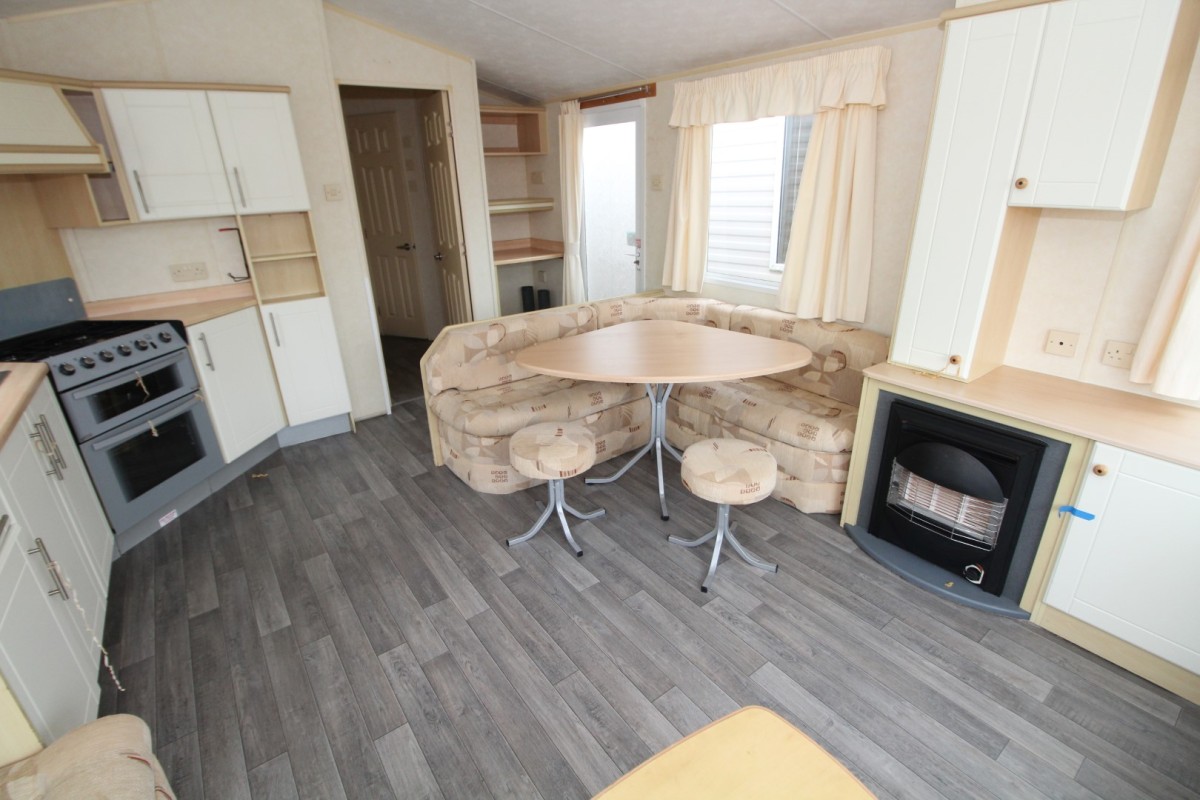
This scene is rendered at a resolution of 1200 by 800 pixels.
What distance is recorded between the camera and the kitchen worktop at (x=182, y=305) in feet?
10.3

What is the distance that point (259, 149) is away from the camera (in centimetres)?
323

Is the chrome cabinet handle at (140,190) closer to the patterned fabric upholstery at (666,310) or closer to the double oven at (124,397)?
the double oven at (124,397)

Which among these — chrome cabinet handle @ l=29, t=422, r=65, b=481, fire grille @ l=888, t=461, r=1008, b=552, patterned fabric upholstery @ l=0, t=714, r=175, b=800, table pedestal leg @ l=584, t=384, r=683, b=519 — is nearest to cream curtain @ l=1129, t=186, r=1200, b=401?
fire grille @ l=888, t=461, r=1008, b=552

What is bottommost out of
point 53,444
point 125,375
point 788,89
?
point 53,444

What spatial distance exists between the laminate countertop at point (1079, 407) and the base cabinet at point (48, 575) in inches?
116

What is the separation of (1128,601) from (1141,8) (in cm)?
189

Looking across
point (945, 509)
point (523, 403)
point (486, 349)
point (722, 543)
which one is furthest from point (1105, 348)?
point (486, 349)

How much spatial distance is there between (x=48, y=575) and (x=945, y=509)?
10.4ft

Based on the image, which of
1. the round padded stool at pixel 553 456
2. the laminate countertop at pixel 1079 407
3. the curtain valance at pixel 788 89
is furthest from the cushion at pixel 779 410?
the curtain valance at pixel 788 89

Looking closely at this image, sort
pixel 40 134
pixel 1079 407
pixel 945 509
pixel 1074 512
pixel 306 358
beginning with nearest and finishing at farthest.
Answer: pixel 1074 512 → pixel 1079 407 → pixel 945 509 → pixel 40 134 → pixel 306 358

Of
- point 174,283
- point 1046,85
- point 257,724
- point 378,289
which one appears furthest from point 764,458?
point 378,289

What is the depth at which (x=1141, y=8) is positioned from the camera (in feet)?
5.67

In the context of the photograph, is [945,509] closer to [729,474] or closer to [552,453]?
[729,474]

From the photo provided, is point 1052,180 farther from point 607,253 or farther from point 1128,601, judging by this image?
point 607,253
